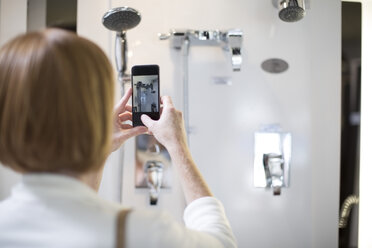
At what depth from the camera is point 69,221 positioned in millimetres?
381

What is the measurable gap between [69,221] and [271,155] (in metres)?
0.73

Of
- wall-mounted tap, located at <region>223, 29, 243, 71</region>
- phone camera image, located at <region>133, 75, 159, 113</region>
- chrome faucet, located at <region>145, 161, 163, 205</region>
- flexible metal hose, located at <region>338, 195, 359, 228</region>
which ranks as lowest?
flexible metal hose, located at <region>338, 195, 359, 228</region>

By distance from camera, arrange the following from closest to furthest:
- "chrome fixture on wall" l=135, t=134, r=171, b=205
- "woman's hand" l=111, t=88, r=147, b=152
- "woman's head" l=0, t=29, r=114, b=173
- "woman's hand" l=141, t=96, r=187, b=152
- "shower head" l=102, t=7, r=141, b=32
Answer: "woman's head" l=0, t=29, r=114, b=173, "woman's hand" l=141, t=96, r=187, b=152, "woman's hand" l=111, t=88, r=147, b=152, "shower head" l=102, t=7, r=141, b=32, "chrome fixture on wall" l=135, t=134, r=171, b=205

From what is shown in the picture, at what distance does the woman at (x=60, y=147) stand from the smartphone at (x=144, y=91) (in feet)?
1.13

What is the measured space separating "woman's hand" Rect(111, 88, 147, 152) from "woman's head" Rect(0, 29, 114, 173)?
0.30m

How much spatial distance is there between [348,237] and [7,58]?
1024mm

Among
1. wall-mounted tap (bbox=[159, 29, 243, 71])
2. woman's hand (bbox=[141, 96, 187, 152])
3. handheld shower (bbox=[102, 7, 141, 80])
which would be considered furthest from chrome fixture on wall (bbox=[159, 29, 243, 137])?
woman's hand (bbox=[141, 96, 187, 152])

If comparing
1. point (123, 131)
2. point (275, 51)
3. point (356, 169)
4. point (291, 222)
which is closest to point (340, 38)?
→ point (275, 51)

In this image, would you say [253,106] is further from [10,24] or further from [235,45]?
[10,24]

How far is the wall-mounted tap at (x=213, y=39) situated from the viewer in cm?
94

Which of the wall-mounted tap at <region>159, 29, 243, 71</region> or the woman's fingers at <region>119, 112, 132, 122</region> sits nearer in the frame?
the woman's fingers at <region>119, 112, 132, 122</region>

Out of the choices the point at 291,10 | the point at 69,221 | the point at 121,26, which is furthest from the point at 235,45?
the point at 69,221

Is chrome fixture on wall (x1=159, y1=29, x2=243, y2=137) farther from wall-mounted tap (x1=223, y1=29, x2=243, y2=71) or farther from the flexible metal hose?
the flexible metal hose

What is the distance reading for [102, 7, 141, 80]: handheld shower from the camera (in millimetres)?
870
